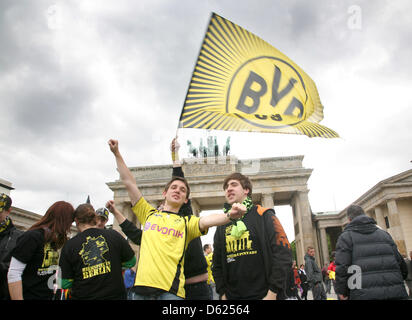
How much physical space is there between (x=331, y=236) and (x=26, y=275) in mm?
47203

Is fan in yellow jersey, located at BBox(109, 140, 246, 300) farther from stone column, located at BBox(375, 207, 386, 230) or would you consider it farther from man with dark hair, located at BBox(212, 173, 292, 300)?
stone column, located at BBox(375, 207, 386, 230)

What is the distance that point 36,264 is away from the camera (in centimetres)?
300

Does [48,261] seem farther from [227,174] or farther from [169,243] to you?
[227,174]

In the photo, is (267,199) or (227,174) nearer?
(267,199)

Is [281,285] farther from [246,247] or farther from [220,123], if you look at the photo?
[220,123]

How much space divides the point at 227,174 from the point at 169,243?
30.1m

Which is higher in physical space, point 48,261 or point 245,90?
point 245,90

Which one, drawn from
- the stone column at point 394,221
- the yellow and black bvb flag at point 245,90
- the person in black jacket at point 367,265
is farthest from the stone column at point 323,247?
the yellow and black bvb flag at point 245,90

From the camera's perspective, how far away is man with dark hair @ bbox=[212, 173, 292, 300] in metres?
2.72

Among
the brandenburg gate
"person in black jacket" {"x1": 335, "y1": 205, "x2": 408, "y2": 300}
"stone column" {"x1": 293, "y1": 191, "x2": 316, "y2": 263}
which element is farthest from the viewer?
the brandenburg gate

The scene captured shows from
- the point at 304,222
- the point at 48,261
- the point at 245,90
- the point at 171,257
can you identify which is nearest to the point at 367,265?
the point at 171,257

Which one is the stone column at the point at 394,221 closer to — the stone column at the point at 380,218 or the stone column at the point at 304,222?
the stone column at the point at 380,218

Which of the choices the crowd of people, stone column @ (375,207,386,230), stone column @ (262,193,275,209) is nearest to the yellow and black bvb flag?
the crowd of people

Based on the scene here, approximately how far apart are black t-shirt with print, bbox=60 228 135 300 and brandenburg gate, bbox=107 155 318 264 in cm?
2768
